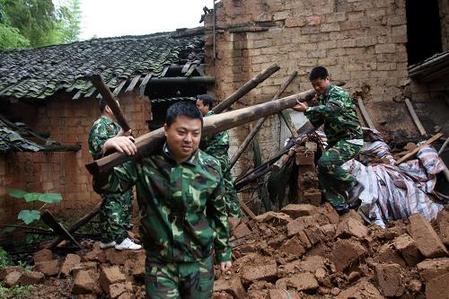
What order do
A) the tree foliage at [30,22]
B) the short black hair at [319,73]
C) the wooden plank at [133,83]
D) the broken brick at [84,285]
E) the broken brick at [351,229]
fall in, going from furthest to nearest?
1. the tree foliage at [30,22]
2. the wooden plank at [133,83]
3. the short black hair at [319,73]
4. the broken brick at [351,229]
5. the broken brick at [84,285]

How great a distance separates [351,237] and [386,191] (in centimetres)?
145

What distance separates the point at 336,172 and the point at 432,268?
1.71 metres

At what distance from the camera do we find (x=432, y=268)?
3.40 m

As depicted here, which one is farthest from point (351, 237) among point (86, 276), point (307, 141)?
point (86, 276)

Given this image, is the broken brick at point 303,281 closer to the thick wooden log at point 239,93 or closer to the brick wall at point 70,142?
the thick wooden log at point 239,93

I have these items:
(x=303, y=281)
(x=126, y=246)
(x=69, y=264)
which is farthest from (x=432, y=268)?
(x=69, y=264)

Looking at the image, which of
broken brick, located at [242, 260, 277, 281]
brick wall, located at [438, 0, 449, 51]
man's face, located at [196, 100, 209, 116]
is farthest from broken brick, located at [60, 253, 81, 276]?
brick wall, located at [438, 0, 449, 51]

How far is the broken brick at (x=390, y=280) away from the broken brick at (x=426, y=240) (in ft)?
1.14

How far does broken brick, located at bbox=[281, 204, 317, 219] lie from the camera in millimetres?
4898

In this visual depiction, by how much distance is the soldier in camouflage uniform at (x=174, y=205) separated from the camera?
2365 millimetres

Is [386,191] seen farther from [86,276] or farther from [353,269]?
[86,276]

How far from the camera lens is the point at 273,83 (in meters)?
7.72

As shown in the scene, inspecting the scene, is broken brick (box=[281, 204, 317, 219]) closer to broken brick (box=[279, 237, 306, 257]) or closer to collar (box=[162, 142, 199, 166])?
broken brick (box=[279, 237, 306, 257])

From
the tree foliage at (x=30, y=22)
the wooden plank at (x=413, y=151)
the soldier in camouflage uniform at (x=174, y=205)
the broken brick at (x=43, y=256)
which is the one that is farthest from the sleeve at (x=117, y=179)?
the tree foliage at (x=30, y=22)
